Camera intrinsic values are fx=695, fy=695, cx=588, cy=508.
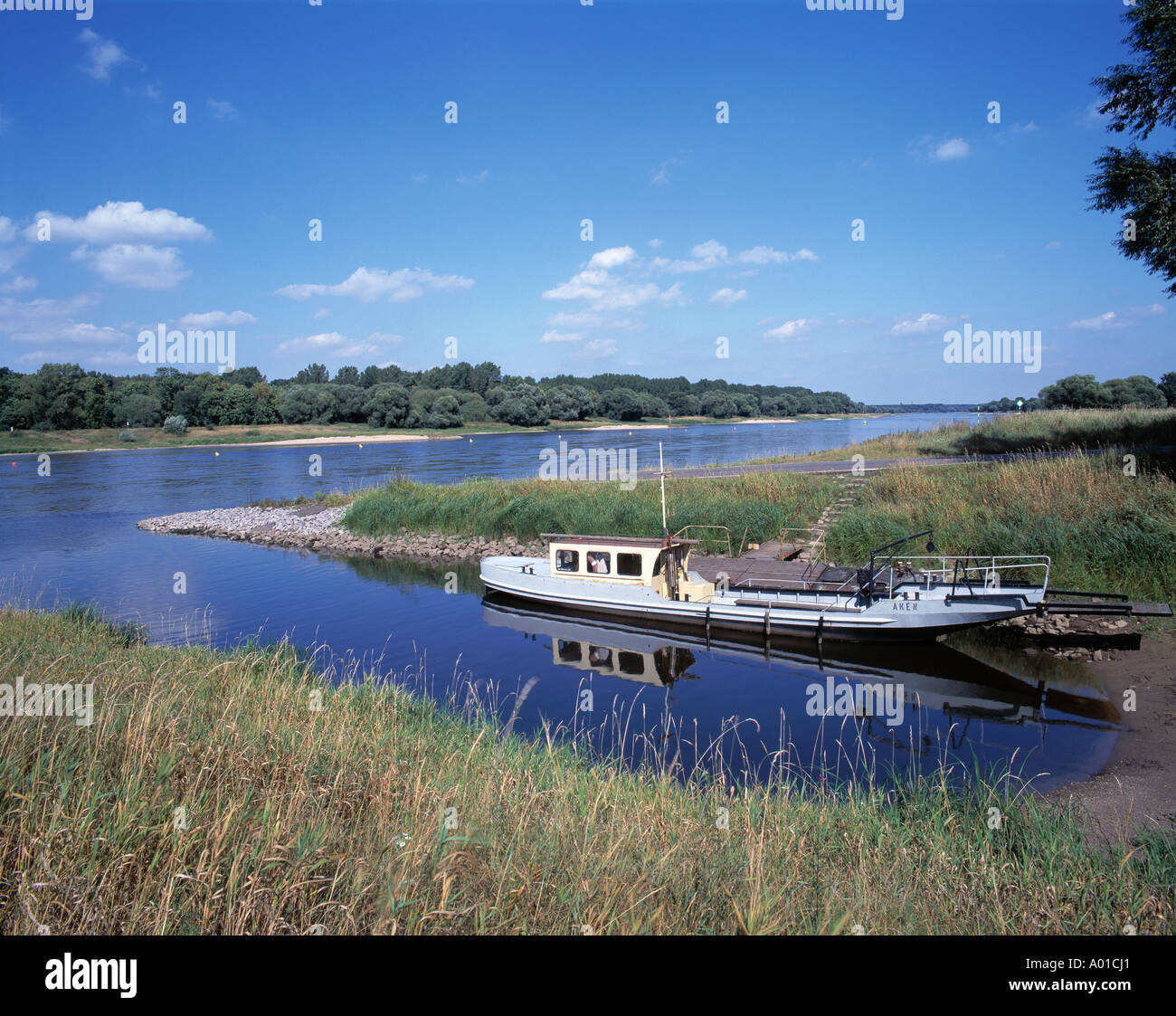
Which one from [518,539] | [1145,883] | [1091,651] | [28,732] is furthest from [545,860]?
[518,539]

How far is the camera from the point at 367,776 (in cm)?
716

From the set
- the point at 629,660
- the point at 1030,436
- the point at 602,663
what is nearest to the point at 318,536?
the point at 602,663

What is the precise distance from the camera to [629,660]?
744 inches

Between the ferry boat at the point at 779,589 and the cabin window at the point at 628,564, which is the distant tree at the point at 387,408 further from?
the cabin window at the point at 628,564

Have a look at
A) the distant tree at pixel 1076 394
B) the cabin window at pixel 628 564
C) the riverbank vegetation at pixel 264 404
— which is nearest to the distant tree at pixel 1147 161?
the cabin window at pixel 628 564

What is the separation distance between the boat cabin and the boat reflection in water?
152cm

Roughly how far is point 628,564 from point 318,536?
21488mm

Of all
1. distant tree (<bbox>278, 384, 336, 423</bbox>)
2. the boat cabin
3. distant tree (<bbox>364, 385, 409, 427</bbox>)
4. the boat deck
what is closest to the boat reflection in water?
the boat cabin

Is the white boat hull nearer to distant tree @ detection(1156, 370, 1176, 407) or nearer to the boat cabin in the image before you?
the boat cabin

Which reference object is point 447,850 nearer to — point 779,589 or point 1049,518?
point 779,589

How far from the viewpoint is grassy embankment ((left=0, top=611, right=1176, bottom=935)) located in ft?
14.9

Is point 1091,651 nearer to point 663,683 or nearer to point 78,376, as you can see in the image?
point 663,683

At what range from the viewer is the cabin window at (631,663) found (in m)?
18.0

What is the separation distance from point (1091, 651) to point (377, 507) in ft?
104
